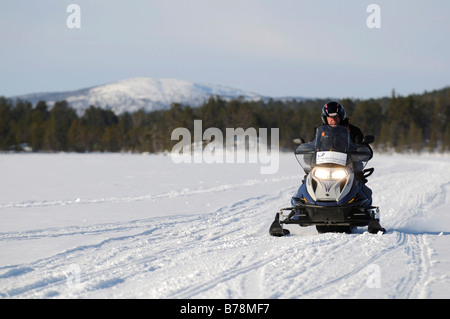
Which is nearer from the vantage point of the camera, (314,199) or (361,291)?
(361,291)

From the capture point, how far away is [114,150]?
11688 cm

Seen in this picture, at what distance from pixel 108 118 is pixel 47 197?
135 metres

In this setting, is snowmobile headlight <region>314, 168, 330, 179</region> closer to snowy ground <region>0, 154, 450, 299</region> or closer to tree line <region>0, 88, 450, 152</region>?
snowy ground <region>0, 154, 450, 299</region>

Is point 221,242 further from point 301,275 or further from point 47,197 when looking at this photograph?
point 47,197

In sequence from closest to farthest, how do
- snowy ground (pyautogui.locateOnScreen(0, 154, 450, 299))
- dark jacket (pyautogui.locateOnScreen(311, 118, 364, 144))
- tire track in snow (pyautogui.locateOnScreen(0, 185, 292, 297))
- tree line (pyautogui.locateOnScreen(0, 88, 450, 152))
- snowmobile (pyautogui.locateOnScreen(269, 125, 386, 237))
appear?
snowy ground (pyautogui.locateOnScreen(0, 154, 450, 299)) < tire track in snow (pyautogui.locateOnScreen(0, 185, 292, 297)) < snowmobile (pyautogui.locateOnScreen(269, 125, 386, 237)) < dark jacket (pyautogui.locateOnScreen(311, 118, 364, 144)) < tree line (pyautogui.locateOnScreen(0, 88, 450, 152))

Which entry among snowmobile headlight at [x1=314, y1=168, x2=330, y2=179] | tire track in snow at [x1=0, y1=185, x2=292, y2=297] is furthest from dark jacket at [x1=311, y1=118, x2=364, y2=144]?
tire track in snow at [x1=0, y1=185, x2=292, y2=297]

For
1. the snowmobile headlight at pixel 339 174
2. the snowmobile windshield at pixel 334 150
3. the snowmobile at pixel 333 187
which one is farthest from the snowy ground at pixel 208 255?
the snowmobile windshield at pixel 334 150

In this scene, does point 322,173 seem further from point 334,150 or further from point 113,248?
point 113,248

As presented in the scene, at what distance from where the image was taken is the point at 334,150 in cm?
730

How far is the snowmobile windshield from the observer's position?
7.21 meters

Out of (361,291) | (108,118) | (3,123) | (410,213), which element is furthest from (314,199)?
(108,118)

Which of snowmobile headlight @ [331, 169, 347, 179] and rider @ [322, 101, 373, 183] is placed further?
rider @ [322, 101, 373, 183]

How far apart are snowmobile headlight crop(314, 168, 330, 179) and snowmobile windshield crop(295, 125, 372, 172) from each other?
0.10m

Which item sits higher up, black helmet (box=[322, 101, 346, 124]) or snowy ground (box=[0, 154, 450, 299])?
black helmet (box=[322, 101, 346, 124])
